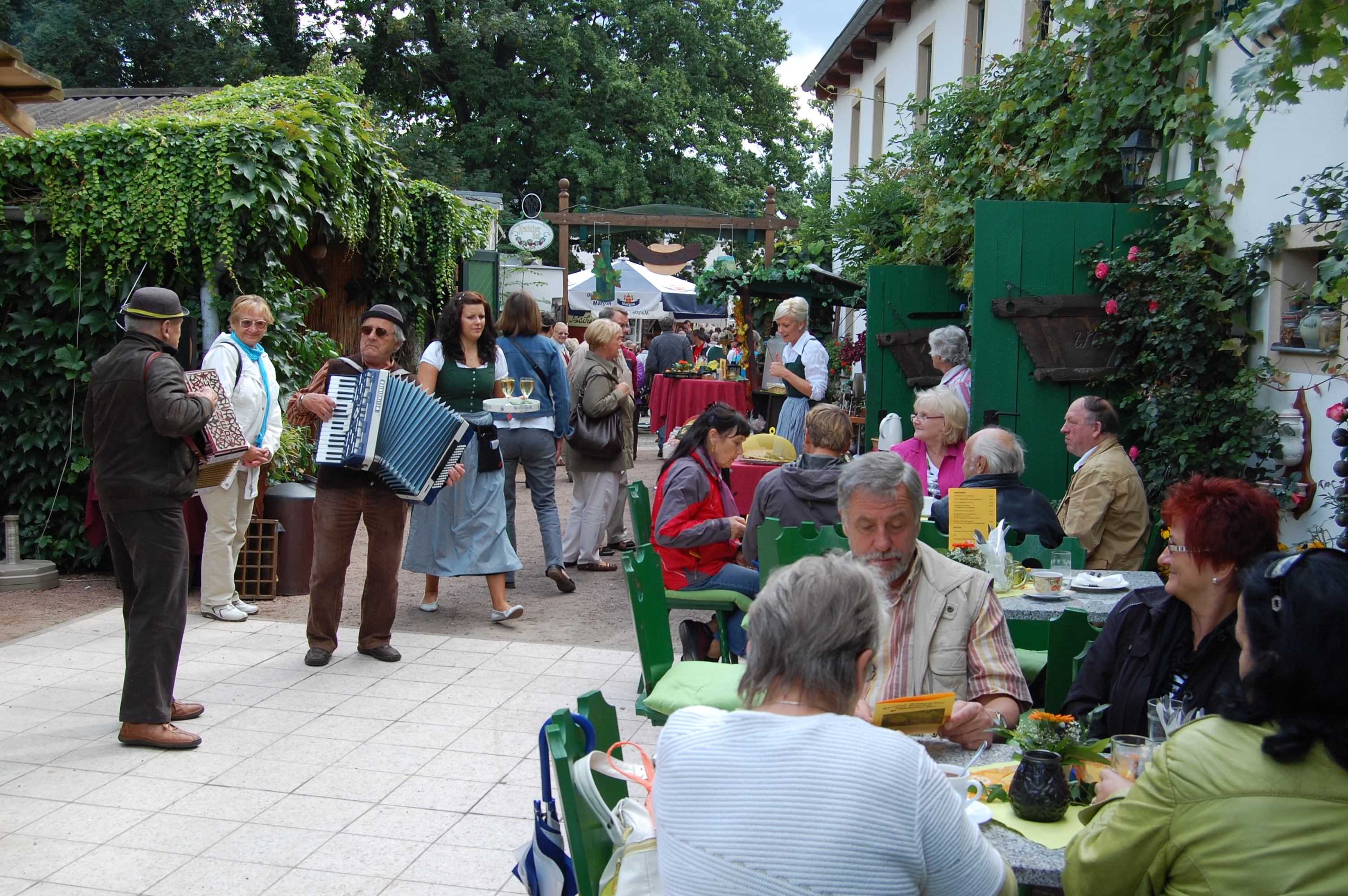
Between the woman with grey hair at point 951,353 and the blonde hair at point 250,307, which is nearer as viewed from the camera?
the blonde hair at point 250,307

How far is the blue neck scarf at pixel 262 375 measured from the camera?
21.7 ft

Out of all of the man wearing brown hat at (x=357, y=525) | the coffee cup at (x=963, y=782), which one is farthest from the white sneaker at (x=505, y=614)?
the coffee cup at (x=963, y=782)

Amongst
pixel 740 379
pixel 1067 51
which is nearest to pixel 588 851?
pixel 1067 51

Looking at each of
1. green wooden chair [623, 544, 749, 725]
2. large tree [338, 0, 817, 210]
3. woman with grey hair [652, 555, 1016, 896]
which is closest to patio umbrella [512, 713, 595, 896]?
woman with grey hair [652, 555, 1016, 896]

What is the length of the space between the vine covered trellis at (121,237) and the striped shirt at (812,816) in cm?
640

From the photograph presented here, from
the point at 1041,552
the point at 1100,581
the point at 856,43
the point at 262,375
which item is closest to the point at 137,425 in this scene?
the point at 262,375

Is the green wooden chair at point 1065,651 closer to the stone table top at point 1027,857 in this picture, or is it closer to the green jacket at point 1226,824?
the stone table top at point 1027,857

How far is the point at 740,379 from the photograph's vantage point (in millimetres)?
13805

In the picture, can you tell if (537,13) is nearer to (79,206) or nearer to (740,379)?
(740,379)

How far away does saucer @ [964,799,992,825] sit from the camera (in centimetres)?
224

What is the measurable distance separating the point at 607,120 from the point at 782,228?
13.2 metres

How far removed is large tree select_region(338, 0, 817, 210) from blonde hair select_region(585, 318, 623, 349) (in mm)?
20220

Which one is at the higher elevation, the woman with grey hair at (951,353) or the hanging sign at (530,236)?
the hanging sign at (530,236)

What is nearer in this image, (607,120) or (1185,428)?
(1185,428)
